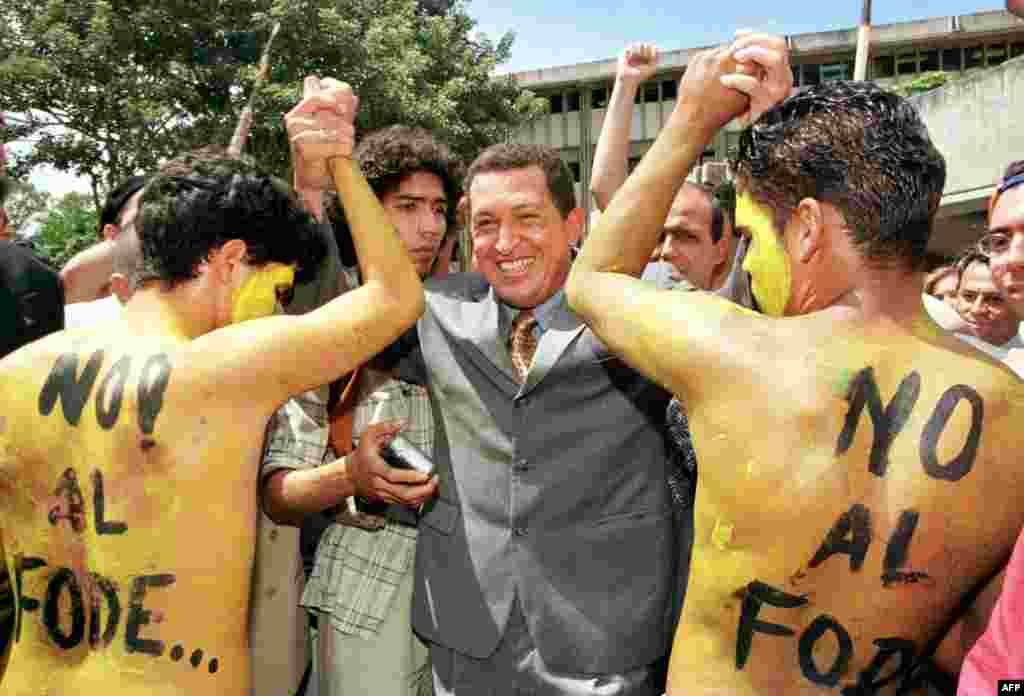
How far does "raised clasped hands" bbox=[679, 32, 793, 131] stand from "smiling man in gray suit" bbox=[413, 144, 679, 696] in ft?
2.52

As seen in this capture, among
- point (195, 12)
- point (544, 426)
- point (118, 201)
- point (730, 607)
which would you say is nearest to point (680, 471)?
point (544, 426)

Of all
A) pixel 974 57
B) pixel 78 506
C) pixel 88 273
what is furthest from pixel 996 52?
pixel 78 506

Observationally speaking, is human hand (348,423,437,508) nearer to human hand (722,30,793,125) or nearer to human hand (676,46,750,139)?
human hand (676,46,750,139)

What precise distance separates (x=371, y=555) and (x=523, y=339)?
854 millimetres

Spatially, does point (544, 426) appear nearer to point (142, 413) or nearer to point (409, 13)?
point (142, 413)

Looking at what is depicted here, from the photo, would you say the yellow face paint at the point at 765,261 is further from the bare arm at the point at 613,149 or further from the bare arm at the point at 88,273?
the bare arm at the point at 88,273

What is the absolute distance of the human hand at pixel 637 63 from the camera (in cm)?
291

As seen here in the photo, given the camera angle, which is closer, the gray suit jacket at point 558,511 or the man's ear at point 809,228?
the man's ear at point 809,228

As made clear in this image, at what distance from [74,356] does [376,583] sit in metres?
1.19

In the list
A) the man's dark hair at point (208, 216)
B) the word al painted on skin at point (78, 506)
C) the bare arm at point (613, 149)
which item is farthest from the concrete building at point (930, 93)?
the word al painted on skin at point (78, 506)

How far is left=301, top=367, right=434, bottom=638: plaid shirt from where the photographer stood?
2.86 m

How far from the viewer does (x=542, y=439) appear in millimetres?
2527

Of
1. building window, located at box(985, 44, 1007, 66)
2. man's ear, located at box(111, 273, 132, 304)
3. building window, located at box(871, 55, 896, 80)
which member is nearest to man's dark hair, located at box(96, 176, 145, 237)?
man's ear, located at box(111, 273, 132, 304)

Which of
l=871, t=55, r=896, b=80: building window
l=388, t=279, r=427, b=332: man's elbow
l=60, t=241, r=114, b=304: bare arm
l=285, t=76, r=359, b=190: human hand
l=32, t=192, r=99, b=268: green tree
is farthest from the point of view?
l=871, t=55, r=896, b=80: building window
